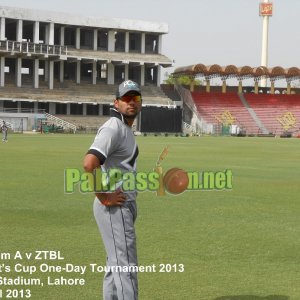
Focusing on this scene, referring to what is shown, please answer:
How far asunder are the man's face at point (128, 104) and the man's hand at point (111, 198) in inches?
26.8

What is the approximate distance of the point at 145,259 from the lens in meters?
9.70

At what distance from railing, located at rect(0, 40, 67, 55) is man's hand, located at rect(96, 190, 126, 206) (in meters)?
76.7

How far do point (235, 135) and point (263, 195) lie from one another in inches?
2521

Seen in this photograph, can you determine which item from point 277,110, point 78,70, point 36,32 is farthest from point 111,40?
point 277,110

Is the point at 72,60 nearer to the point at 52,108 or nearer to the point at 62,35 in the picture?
the point at 62,35

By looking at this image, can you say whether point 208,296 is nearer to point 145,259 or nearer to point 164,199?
point 145,259

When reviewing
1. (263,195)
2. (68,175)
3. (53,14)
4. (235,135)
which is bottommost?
(235,135)

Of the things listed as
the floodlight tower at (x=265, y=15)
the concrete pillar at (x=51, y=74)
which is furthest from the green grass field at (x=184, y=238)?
the floodlight tower at (x=265, y=15)

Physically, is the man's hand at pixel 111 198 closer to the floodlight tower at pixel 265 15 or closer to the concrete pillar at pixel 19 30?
the concrete pillar at pixel 19 30

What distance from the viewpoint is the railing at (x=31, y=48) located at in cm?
8102

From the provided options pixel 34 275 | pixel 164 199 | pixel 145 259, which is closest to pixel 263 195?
pixel 164 199

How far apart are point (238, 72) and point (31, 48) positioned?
2571 centimetres

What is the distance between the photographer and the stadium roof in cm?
8838

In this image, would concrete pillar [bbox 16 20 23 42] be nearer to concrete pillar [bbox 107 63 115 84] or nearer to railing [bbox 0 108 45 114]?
railing [bbox 0 108 45 114]
